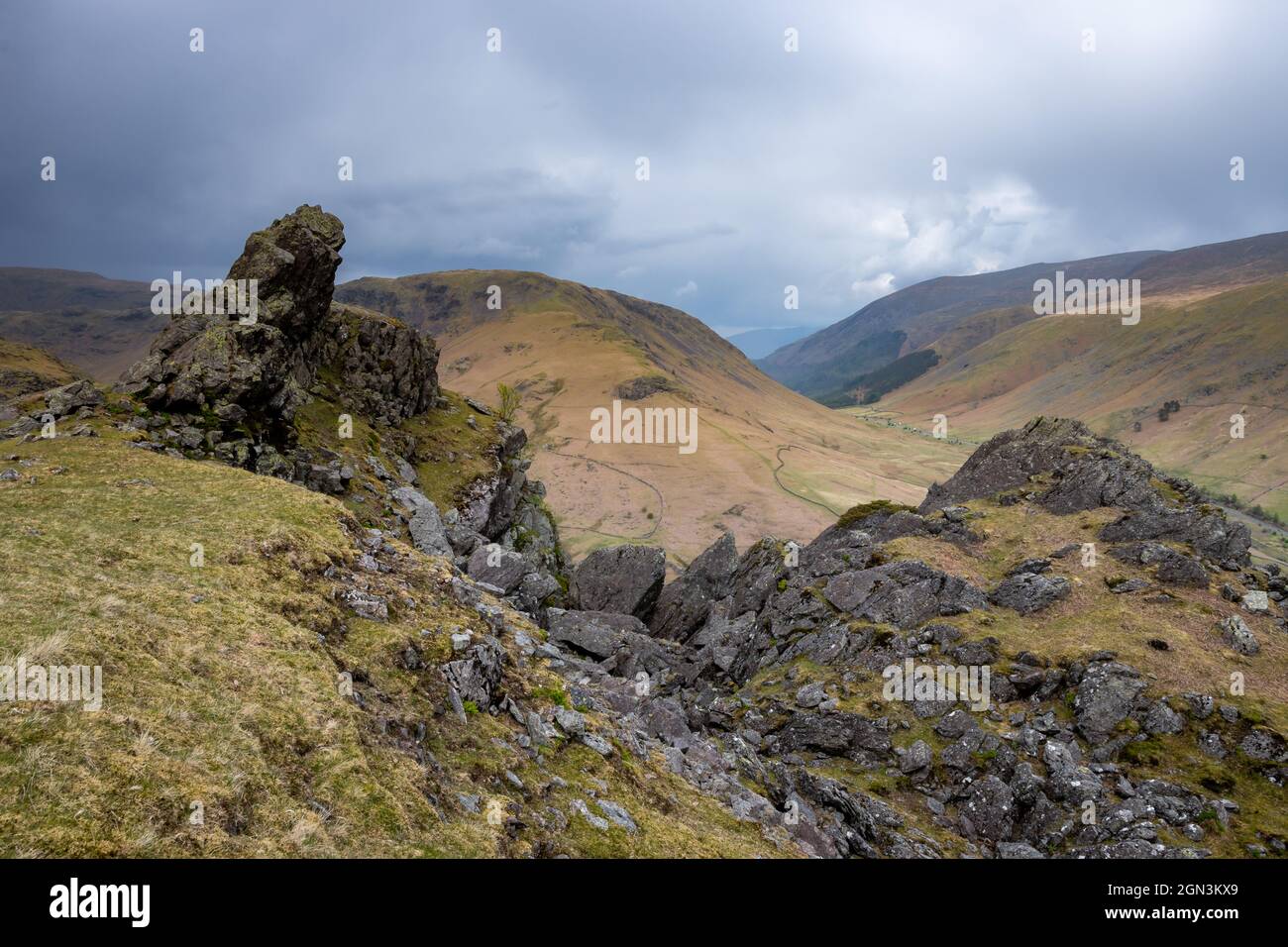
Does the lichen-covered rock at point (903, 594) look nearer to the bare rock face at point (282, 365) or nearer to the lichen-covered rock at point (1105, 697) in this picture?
the lichen-covered rock at point (1105, 697)

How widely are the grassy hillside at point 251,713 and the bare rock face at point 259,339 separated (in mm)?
9476

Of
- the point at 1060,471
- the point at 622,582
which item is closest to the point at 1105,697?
the point at 1060,471

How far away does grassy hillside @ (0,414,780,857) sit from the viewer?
955 cm

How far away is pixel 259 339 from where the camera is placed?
117 feet

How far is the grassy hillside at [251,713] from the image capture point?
9555 millimetres

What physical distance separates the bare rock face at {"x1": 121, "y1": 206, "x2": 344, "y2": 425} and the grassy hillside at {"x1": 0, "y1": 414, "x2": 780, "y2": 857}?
9476mm

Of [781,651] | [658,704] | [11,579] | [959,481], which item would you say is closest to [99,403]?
[11,579]

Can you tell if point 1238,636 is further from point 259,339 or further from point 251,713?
point 259,339

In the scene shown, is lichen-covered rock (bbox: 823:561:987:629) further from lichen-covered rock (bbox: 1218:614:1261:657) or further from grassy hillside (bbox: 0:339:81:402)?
grassy hillside (bbox: 0:339:81:402)

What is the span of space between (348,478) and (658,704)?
24617 millimetres

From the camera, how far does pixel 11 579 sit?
47.7 ft

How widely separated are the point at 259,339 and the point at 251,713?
30190mm

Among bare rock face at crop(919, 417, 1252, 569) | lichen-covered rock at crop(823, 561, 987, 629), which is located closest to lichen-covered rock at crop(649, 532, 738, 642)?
lichen-covered rock at crop(823, 561, 987, 629)
